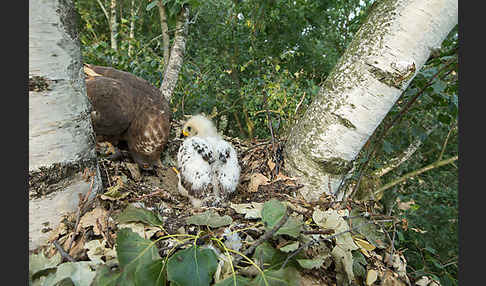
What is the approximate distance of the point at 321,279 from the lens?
753 mm

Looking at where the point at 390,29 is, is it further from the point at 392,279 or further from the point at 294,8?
the point at 294,8

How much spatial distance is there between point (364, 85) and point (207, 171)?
0.78 m

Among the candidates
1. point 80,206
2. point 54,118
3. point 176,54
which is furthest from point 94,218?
point 176,54

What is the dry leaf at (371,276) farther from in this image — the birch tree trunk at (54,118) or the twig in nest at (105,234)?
the birch tree trunk at (54,118)

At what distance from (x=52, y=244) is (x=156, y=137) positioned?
0.86m

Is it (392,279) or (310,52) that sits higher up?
(310,52)

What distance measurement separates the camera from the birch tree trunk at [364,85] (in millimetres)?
971

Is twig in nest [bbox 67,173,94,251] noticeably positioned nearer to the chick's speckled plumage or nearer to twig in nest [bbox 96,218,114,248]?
twig in nest [bbox 96,218,114,248]

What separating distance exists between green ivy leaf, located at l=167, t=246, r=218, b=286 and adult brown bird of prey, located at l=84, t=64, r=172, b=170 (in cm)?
101

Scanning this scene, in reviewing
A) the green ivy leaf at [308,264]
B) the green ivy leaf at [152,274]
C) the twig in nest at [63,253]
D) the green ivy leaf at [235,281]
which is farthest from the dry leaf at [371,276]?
the twig in nest at [63,253]

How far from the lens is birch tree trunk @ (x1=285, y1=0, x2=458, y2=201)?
97 cm

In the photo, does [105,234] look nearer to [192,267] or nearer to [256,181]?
[192,267]

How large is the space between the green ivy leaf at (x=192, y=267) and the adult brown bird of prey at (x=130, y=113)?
1.01m

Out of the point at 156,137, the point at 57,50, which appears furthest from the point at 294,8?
the point at 57,50
